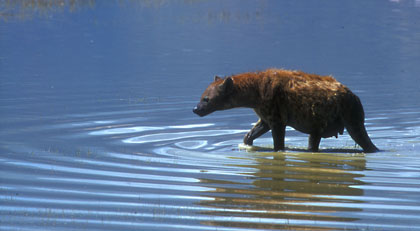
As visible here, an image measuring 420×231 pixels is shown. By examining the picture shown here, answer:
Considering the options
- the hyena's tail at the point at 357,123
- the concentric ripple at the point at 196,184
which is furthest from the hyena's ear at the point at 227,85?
the hyena's tail at the point at 357,123

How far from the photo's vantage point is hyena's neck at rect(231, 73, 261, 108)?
41.7 feet

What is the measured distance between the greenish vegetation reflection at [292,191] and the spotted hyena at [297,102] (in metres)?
0.44

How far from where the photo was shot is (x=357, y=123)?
12492 millimetres

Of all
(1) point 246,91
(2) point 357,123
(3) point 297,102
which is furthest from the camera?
(1) point 246,91

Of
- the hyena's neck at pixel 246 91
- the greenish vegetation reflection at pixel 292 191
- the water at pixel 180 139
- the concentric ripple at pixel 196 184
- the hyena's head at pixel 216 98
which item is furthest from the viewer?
the hyena's head at pixel 216 98

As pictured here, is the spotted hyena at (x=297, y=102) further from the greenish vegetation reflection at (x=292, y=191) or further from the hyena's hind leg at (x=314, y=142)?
the greenish vegetation reflection at (x=292, y=191)

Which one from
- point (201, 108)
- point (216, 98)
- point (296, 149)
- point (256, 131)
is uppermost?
point (216, 98)

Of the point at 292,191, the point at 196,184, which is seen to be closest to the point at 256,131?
the point at 196,184

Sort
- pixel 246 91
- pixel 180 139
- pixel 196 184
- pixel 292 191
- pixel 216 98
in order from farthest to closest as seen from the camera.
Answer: pixel 180 139 → pixel 216 98 → pixel 246 91 → pixel 196 184 → pixel 292 191

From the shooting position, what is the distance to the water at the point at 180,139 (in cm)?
834

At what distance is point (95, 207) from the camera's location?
8.46 m

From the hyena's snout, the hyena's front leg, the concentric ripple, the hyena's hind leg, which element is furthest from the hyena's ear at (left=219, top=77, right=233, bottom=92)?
the hyena's hind leg

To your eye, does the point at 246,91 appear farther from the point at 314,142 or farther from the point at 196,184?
the point at 196,184

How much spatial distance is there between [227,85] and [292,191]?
3.72 metres
